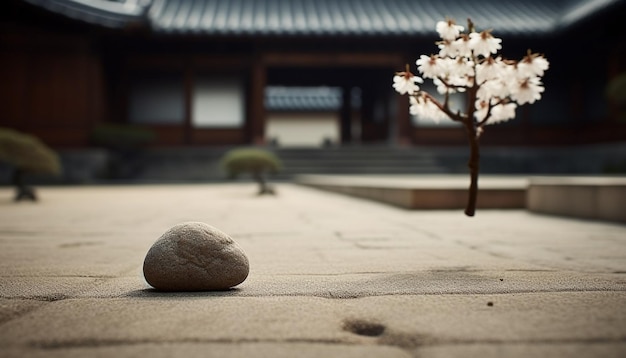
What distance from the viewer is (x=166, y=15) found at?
14469 millimetres

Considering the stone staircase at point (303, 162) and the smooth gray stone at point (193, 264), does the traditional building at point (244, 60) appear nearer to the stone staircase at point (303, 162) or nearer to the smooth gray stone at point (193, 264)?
the stone staircase at point (303, 162)

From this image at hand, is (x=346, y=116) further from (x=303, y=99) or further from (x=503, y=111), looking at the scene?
(x=503, y=111)

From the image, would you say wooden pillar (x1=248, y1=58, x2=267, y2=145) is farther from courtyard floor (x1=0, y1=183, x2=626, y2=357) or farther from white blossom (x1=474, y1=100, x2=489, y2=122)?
white blossom (x1=474, y1=100, x2=489, y2=122)

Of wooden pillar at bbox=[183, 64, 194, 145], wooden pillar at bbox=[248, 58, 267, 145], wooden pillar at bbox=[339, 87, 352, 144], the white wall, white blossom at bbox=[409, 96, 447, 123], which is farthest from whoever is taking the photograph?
the white wall

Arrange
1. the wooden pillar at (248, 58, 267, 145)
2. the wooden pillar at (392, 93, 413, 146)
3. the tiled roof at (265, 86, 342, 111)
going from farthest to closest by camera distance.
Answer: the tiled roof at (265, 86, 342, 111)
the wooden pillar at (392, 93, 413, 146)
the wooden pillar at (248, 58, 267, 145)

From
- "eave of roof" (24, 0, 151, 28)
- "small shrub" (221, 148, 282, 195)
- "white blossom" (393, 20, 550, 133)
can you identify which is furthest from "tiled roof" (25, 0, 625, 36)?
"white blossom" (393, 20, 550, 133)

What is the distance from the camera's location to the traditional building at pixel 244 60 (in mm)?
12641

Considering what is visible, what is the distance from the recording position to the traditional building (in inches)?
498

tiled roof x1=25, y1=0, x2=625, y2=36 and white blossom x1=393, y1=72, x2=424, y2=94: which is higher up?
tiled roof x1=25, y1=0, x2=625, y2=36

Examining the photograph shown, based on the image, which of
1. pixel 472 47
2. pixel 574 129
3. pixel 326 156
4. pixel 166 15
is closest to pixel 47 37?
pixel 166 15

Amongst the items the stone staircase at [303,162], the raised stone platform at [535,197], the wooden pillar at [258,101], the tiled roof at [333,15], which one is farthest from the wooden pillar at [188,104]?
the raised stone platform at [535,197]

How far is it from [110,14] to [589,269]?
40.7ft

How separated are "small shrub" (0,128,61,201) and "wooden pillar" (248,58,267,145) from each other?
24.9 ft

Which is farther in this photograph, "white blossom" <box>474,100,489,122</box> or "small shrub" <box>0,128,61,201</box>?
"small shrub" <box>0,128,61,201</box>
